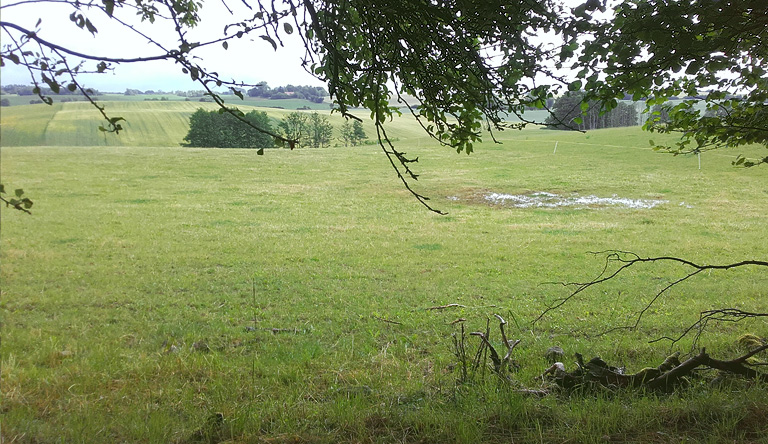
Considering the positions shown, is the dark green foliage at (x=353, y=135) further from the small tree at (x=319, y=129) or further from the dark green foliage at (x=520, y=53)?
the dark green foliage at (x=520, y=53)

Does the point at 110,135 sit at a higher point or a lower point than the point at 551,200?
higher

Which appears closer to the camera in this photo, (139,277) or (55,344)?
(55,344)

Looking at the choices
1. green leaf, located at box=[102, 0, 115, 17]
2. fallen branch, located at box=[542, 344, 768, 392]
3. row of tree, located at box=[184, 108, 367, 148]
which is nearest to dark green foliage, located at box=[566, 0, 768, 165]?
fallen branch, located at box=[542, 344, 768, 392]

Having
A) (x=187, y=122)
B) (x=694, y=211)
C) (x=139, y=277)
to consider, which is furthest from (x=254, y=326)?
(x=187, y=122)

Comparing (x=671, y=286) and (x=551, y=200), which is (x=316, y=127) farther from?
(x=671, y=286)

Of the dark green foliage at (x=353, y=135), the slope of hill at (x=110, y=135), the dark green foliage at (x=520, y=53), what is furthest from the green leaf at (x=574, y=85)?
the dark green foliage at (x=353, y=135)

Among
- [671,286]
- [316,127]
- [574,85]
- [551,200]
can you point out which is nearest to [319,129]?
[316,127]

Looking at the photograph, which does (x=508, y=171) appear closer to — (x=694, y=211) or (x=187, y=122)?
(x=694, y=211)

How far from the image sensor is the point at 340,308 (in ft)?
24.4

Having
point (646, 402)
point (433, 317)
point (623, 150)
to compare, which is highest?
point (623, 150)

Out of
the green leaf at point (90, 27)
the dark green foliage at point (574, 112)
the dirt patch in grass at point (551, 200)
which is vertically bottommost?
the dirt patch in grass at point (551, 200)

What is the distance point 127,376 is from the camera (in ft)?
15.8

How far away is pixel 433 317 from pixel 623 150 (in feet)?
88.1

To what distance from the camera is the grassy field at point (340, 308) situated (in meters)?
3.40
